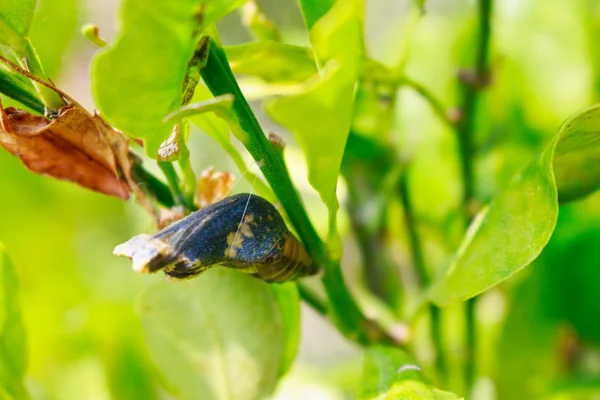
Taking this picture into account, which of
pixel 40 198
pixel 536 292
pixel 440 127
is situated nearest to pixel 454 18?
pixel 440 127

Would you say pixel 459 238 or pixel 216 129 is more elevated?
pixel 216 129

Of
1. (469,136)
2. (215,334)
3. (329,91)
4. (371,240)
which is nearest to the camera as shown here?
(329,91)

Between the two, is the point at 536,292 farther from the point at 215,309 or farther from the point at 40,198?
the point at 40,198

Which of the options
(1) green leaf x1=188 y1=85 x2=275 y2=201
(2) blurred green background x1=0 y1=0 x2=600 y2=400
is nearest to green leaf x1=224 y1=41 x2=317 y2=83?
(1) green leaf x1=188 y1=85 x2=275 y2=201

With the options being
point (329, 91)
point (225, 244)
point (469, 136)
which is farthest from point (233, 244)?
point (469, 136)

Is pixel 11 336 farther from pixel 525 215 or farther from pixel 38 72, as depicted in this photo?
pixel 525 215

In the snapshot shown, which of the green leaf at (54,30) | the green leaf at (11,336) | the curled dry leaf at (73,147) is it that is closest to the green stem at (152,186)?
the curled dry leaf at (73,147)
